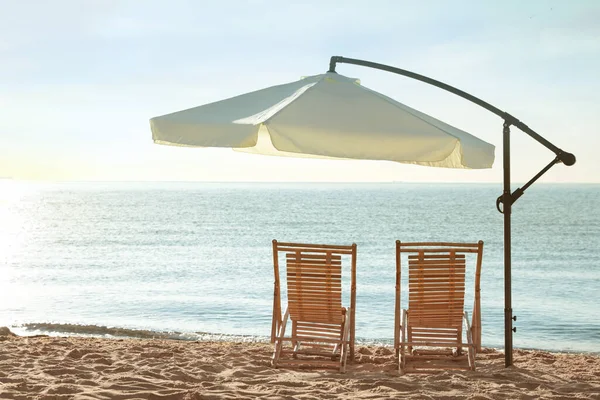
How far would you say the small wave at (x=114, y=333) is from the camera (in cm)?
986

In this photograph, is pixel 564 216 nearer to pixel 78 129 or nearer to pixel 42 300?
pixel 78 129

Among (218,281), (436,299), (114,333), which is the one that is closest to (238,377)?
(436,299)

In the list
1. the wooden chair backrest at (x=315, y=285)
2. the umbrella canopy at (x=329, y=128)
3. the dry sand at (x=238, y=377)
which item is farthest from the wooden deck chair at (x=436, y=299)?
the umbrella canopy at (x=329, y=128)

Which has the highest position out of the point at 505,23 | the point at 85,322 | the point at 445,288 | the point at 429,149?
the point at 505,23

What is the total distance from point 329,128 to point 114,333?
252 inches

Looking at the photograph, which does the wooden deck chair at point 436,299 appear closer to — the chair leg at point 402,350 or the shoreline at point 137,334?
the chair leg at point 402,350

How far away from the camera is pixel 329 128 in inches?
184

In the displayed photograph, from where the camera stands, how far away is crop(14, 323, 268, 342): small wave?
986cm

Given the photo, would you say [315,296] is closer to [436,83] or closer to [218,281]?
[436,83]

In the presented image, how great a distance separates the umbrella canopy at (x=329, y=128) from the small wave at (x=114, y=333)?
5379 mm

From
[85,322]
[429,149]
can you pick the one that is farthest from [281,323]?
[85,322]

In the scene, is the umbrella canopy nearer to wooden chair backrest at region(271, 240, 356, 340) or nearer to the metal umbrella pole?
the metal umbrella pole

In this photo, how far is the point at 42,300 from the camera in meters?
13.9

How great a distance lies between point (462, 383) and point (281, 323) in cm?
150
